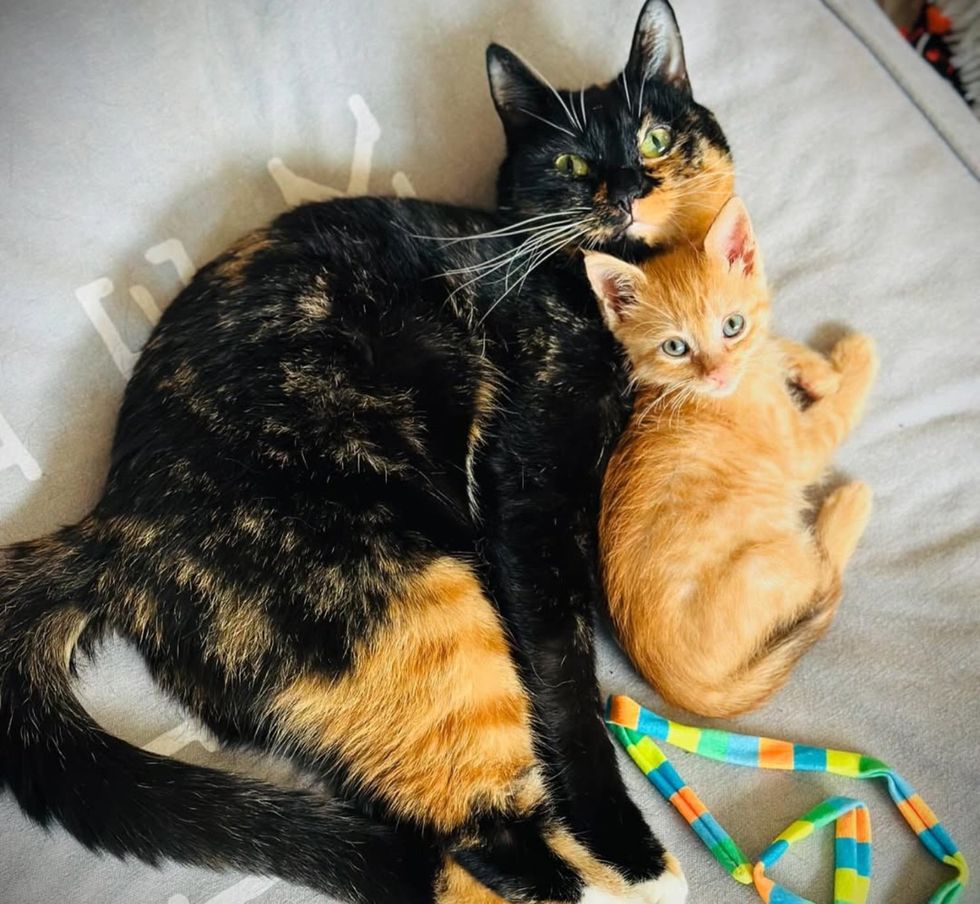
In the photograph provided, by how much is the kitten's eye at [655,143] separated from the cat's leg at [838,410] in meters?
0.47

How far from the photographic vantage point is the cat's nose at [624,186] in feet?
4.32

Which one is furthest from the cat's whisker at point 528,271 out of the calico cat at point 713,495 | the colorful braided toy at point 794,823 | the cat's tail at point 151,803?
the cat's tail at point 151,803

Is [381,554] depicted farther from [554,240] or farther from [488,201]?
[488,201]

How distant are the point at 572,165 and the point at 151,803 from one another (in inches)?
42.8

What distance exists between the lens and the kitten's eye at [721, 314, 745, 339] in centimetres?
135

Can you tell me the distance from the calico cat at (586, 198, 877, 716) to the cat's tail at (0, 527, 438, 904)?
468mm

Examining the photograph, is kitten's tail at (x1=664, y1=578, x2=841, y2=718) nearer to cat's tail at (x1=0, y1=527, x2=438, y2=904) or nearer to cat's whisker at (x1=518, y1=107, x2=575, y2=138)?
cat's tail at (x1=0, y1=527, x2=438, y2=904)

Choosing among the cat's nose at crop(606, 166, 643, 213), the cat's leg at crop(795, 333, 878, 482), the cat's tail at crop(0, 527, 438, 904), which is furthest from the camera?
the cat's leg at crop(795, 333, 878, 482)

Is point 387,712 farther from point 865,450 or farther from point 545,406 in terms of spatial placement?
point 865,450

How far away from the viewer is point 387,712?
1.14 metres

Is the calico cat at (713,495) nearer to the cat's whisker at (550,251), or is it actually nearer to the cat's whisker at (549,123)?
the cat's whisker at (550,251)

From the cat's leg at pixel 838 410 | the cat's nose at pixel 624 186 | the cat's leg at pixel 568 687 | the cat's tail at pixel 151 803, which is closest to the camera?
the cat's tail at pixel 151 803

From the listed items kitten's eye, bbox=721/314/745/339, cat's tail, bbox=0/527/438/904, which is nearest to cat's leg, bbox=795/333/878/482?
kitten's eye, bbox=721/314/745/339

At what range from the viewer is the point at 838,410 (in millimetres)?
1468
